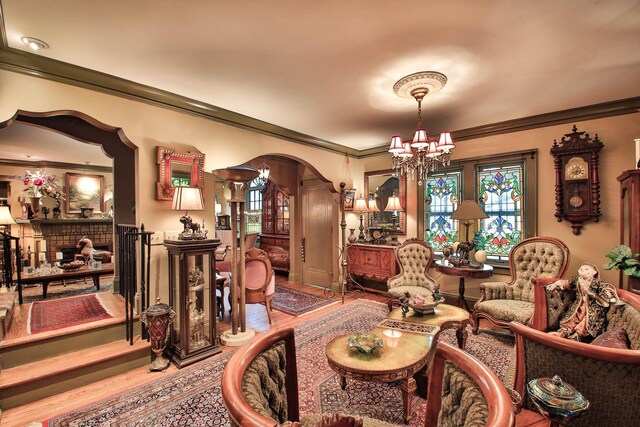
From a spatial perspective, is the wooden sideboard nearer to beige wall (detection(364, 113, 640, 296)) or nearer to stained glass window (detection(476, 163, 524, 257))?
stained glass window (detection(476, 163, 524, 257))

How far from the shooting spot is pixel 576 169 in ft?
11.4

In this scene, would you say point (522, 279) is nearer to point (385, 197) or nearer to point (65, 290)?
point (385, 197)

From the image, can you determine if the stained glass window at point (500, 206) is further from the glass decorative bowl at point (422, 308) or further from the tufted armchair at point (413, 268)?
the glass decorative bowl at point (422, 308)

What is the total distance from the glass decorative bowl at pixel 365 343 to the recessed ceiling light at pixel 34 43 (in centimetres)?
315

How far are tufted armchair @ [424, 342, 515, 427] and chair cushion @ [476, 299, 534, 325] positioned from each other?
2472mm

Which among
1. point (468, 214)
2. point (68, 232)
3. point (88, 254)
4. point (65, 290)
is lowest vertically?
point (65, 290)

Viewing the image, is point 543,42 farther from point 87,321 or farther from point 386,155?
point 87,321

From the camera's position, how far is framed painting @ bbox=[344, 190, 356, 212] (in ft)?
17.1

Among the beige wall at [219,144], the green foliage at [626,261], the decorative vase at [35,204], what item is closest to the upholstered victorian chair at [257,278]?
the beige wall at [219,144]

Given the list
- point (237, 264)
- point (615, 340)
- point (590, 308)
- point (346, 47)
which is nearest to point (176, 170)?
point (237, 264)

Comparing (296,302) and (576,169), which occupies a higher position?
(576,169)

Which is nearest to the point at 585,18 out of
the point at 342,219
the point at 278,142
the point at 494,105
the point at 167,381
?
the point at 494,105

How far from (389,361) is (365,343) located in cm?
19

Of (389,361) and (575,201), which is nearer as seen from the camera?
(389,361)
